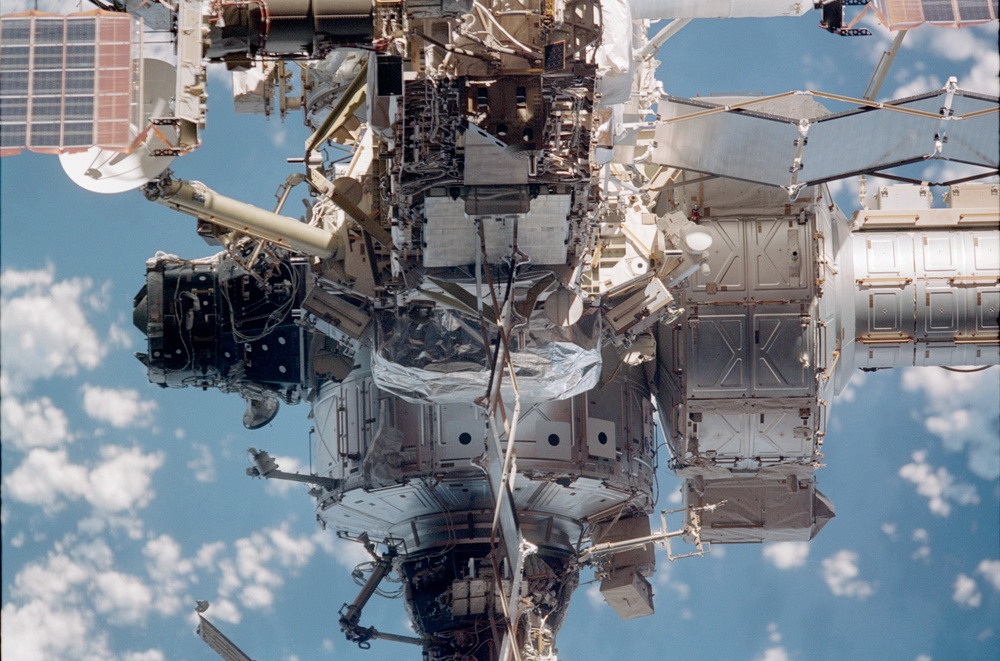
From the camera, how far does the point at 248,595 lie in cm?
4216

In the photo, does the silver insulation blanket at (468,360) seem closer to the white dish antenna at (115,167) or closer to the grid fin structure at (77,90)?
the white dish antenna at (115,167)

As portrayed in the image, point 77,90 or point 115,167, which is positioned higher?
point 77,90

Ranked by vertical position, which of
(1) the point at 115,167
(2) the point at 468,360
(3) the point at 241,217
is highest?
(1) the point at 115,167

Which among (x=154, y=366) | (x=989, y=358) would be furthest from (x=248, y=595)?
(x=989, y=358)

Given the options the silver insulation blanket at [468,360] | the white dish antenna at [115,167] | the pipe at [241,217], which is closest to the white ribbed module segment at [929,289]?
the silver insulation blanket at [468,360]

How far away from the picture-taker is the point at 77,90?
66.8ft

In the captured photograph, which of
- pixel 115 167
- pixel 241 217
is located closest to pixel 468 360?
pixel 241 217

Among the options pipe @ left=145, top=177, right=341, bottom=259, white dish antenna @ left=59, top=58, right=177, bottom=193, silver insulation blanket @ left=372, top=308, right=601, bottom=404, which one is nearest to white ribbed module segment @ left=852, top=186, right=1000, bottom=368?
silver insulation blanket @ left=372, top=308, right=601, bottom=404

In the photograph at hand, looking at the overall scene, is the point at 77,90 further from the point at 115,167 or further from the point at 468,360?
the point at 468,360

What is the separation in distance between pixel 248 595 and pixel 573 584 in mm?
16365

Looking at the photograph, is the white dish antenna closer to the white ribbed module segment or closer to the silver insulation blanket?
the silver insulation blanket

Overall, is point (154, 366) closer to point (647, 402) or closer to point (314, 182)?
point (314, 182)

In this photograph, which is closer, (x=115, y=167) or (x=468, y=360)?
(x=115, y=167)

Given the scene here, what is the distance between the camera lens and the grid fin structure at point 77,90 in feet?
66.4
